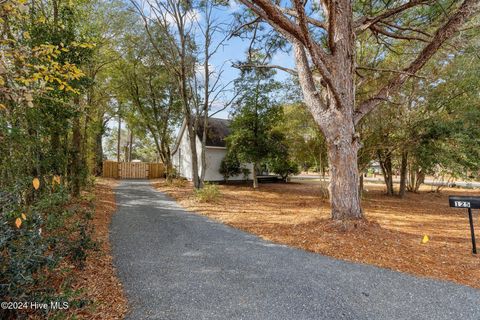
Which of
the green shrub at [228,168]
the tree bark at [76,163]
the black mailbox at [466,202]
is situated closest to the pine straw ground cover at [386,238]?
the black mailbox at [466,202]

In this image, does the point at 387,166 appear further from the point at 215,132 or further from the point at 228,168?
the point at 215,132

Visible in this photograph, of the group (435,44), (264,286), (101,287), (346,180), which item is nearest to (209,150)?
(346,180)

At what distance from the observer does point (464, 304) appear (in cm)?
262

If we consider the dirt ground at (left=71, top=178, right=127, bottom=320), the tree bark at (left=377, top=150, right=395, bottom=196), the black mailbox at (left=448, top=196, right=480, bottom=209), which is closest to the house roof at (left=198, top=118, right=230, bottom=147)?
the tree bark at (left=377, top=150, right=395, bottom=196)

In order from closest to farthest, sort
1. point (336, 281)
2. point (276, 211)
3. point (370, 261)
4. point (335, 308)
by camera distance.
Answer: point (335, 308) < point (336, 281) < point (370, 261) < point (276, 211)

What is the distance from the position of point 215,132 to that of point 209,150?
6.90ft

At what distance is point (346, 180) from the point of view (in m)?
4.99

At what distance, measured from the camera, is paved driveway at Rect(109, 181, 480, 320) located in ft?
8.04

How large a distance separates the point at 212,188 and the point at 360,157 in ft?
21.2

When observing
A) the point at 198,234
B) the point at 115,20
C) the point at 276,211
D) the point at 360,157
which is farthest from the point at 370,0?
the point at 115,20

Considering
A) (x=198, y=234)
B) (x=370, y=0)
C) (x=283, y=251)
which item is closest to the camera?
(x=283, y=251)

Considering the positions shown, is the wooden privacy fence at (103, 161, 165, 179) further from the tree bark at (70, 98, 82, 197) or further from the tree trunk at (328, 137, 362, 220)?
the tree trunk at (328, 137, 362, 220)

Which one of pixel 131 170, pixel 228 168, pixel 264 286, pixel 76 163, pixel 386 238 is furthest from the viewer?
pixel 131 170

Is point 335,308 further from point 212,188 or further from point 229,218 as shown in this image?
point 212,188
